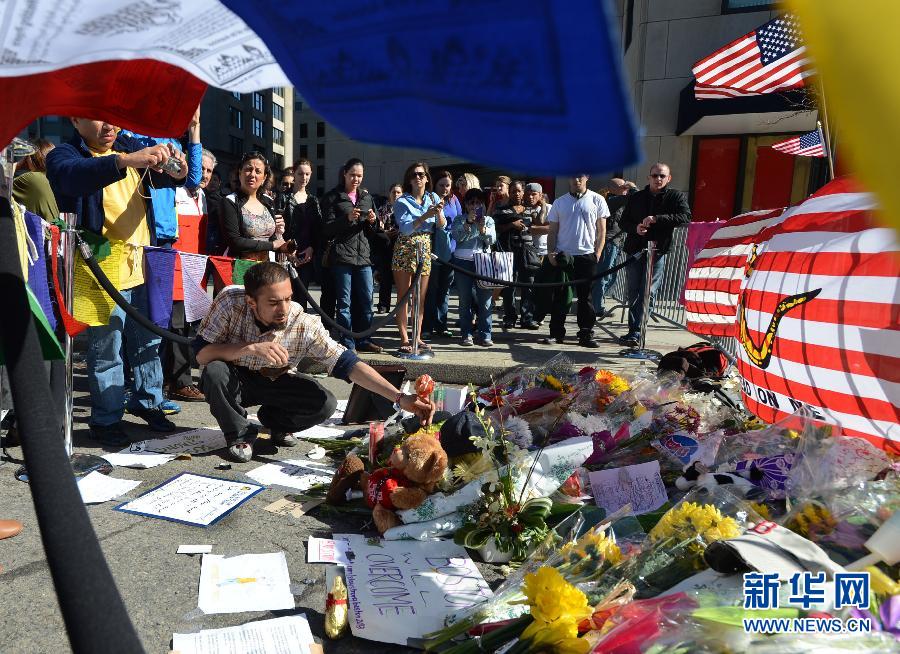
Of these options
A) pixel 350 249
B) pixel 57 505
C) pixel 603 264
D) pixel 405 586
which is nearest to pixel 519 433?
pixel 405 586

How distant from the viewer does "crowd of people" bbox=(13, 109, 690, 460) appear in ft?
11.7

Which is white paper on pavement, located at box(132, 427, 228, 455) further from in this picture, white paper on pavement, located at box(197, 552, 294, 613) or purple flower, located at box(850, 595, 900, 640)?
purple flower, located at box(850, 595, 900, 640)

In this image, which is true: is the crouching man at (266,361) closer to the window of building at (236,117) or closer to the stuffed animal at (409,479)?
the stuffed animal at (409,479)

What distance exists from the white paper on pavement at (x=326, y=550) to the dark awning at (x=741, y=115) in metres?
11.4

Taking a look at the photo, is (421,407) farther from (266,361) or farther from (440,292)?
(440,292)

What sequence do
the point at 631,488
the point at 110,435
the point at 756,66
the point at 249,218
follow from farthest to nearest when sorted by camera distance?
the point at 756,66 → the point at 249,218 → the point at 110,435 → the point at 631,488

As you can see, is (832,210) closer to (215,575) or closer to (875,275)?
(875,275)

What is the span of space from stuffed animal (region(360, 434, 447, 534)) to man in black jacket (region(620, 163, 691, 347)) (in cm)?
472

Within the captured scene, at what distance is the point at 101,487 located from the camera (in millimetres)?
3135

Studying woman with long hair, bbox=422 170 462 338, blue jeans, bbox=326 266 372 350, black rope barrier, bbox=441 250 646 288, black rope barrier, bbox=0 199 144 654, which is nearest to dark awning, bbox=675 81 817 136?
black rope barrier, bbox=441 250 646 288

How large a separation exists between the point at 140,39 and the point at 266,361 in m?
2.74

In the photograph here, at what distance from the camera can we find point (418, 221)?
6312 millimetres

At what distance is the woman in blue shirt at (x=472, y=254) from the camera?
723 cm

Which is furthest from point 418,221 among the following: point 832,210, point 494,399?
point 832,210
